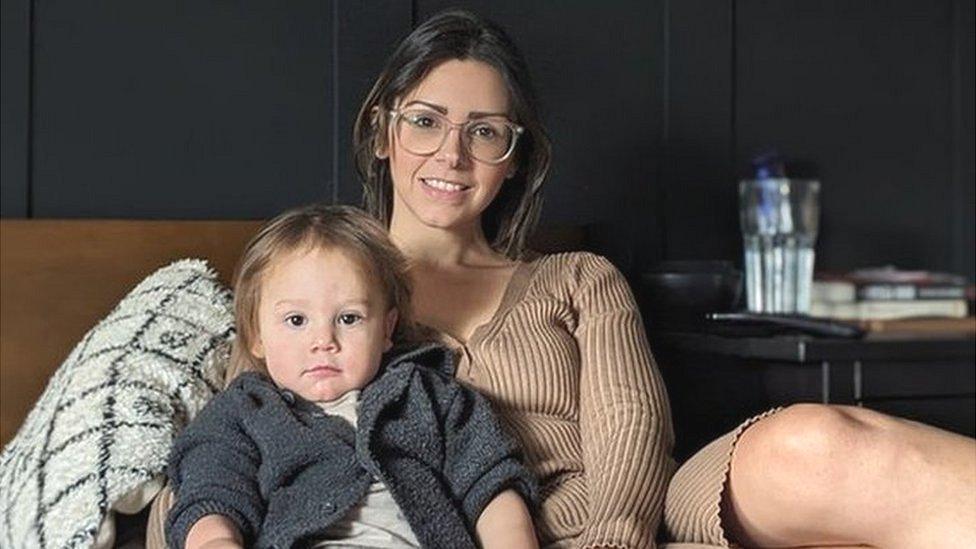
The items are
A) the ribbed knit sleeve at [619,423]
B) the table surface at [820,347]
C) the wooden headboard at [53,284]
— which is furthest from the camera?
the table surface at [820,347]

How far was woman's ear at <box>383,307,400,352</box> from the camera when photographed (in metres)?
1.56

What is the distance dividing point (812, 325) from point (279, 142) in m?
0.88

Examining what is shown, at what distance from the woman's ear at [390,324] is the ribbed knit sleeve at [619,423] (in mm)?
270

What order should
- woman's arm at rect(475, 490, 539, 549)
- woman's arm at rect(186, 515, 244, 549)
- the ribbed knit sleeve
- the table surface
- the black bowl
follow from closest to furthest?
woman's arm at rect(186, 515, 244, 549), woman's arm at rect(475, 490, 539, 549), the ribbed knit sleeve, the table surface, the black bowl

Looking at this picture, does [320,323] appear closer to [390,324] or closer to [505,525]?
[390,324]

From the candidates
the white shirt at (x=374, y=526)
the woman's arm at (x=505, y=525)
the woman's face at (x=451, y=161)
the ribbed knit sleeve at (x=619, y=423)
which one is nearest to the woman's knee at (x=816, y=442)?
the ribbed knit sleeve at (x=619, y=423)

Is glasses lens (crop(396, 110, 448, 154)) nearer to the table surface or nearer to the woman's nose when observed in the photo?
the woman's nose

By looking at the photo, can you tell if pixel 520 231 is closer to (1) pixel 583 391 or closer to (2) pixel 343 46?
(1) pixel 583 391

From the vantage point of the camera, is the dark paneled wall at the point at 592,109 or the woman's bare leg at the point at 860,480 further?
the dark paneled wall at the point at 592,109

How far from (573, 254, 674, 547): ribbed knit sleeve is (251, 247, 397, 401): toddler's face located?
304 millimetres

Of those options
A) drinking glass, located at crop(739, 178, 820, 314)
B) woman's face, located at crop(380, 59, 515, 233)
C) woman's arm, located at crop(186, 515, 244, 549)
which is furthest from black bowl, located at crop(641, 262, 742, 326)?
woman's arm, located at crop(186, 515, 244, 549)

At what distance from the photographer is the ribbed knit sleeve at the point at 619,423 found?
1.59 meters

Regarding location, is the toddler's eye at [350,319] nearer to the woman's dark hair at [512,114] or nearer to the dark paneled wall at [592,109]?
the woman's dark hair at [512,114]

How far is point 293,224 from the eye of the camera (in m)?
1.56
